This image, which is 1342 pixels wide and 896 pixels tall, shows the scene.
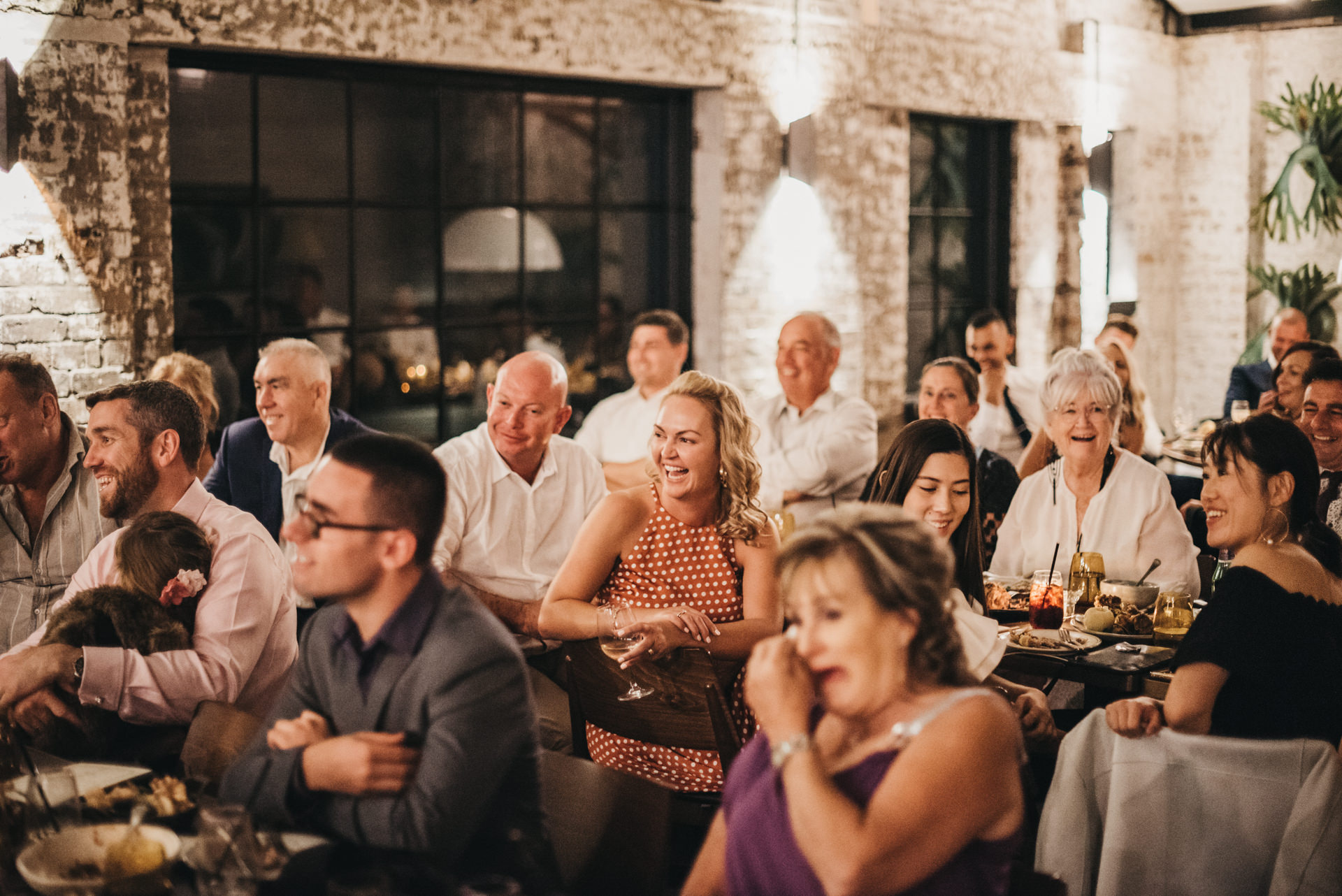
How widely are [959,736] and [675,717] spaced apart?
1171 mm

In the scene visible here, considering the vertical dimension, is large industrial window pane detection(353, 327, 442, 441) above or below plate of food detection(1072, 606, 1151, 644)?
above

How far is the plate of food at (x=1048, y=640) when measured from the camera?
355cm

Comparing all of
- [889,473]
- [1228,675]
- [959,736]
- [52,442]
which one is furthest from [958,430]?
[52,442]

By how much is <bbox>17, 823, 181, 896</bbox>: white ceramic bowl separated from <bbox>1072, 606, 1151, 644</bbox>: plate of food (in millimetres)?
2682

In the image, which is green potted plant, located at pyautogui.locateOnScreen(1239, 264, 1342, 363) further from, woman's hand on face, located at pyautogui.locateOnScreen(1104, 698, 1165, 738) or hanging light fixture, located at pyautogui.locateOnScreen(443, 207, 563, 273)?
woman's hand on face, located at pyautogui.locateOnScreen(1104, 698, 1165, 738)

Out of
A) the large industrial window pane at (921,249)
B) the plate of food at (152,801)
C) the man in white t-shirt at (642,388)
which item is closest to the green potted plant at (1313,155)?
the large industrial window pane at (921,249)

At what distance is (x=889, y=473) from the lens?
3.54m

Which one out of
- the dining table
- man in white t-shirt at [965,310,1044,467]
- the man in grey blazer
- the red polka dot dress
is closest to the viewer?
the man in grey blazer

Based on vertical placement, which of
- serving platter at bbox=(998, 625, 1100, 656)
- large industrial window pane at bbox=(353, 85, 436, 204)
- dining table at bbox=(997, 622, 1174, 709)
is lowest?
dining table at bbox=(997, 622, 1174, 709)

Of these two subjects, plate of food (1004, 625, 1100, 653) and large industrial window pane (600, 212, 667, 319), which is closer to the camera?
plate of food (1004, 625, 1100, 653)

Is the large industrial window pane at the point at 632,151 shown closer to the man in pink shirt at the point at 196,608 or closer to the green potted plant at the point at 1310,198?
the man in pink shirt at the point at 196,608

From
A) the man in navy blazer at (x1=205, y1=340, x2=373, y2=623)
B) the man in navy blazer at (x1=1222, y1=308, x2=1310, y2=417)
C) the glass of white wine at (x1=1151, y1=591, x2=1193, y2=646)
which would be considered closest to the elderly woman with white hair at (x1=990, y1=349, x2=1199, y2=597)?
the glass of white wine at (x1=1151, y1=591, x2=1193, y2=646)

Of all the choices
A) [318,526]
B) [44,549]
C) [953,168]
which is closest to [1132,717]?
[318,526]

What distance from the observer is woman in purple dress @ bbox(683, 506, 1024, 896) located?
1.65 metres
